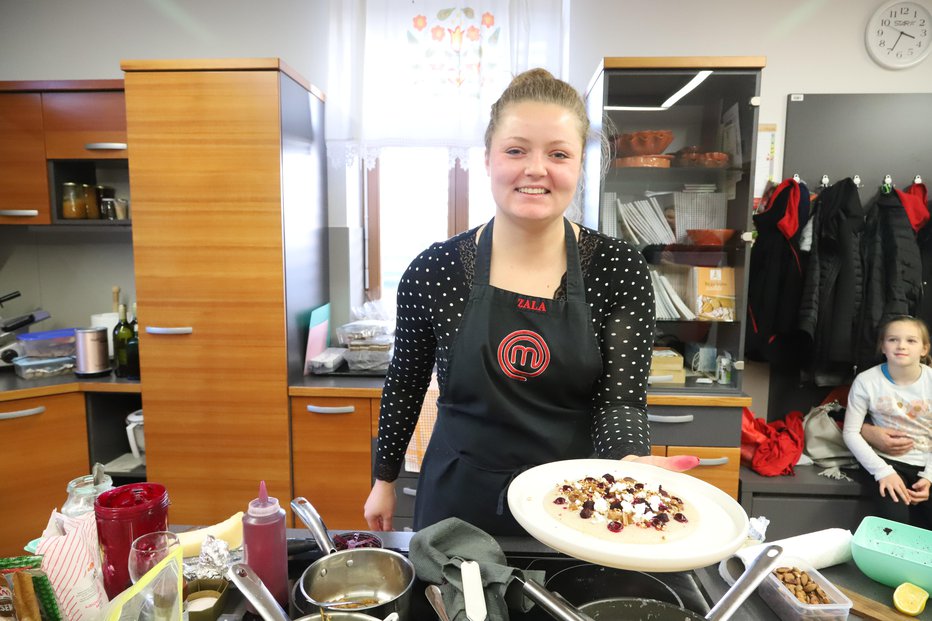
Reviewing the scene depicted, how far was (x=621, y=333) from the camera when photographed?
133cm

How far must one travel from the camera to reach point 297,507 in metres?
1.03

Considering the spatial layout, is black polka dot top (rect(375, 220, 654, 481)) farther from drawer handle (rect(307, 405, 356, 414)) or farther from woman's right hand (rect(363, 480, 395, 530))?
drawer handle (rect(307, 405, 356, 414))

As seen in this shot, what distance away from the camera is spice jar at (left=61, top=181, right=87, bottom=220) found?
2.78 m

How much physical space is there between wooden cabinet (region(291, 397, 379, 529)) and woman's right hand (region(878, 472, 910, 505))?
2098 millimetres

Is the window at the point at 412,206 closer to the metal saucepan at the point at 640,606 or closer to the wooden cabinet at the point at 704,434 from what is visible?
the wooden cabinet at the point at 704,434

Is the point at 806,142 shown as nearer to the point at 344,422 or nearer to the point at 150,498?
the point at 344,422

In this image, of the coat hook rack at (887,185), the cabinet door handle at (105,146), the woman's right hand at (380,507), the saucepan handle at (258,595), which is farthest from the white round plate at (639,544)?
the cabinet door handle at (105,146)

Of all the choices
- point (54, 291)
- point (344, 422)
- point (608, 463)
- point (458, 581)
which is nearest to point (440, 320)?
point (608, 463)

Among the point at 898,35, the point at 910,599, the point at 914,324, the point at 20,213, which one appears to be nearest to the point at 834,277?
the point at 914,324

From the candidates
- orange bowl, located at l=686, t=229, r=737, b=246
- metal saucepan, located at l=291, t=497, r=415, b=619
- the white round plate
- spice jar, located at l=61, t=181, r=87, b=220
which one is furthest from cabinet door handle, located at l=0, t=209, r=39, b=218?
orange bowl, located at l=686, t=229, r=737, b=246

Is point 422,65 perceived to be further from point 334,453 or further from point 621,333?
point 621,333

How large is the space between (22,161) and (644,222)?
113 inches

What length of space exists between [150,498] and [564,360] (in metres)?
0.83

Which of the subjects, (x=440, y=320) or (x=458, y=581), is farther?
(x=440, y=320)
